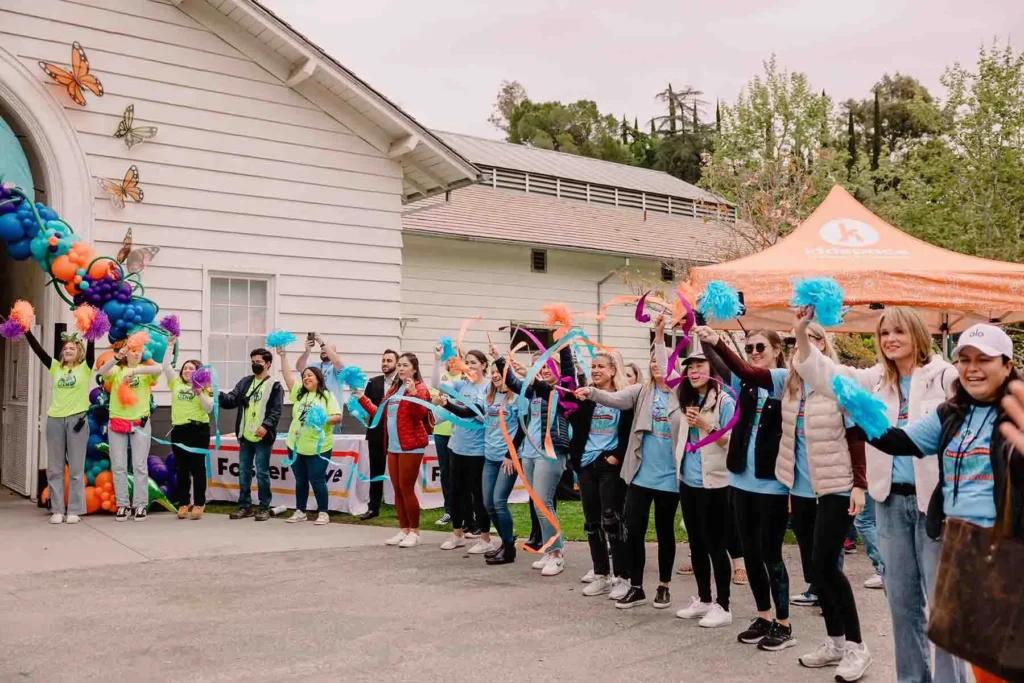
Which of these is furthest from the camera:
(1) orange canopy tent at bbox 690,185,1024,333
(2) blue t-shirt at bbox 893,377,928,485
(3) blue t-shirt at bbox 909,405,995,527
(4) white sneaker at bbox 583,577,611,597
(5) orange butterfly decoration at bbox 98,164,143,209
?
(5) orange butterfly decoration at bbox 98,164,143,209

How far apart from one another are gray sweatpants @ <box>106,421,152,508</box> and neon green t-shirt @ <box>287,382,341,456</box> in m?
1.51

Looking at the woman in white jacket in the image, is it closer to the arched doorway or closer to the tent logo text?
the tent logo text

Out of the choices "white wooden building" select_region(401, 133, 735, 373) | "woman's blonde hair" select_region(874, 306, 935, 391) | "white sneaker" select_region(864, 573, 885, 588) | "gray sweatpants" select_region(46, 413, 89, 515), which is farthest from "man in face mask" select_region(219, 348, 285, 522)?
"woman's blonde hair" select_region(874, 306, 935, 391)

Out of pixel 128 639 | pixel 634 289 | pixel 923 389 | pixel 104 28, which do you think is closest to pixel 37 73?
pixel 104 28

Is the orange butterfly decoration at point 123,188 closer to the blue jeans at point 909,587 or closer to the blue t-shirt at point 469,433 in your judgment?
the blue t-shirt at point 469,433

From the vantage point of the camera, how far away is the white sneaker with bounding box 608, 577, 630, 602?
640cm

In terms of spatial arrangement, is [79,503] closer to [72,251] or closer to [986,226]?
[72,251]

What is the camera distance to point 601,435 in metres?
6.80

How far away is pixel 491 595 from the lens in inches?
263

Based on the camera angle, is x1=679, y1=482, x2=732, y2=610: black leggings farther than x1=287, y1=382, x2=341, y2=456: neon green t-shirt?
No

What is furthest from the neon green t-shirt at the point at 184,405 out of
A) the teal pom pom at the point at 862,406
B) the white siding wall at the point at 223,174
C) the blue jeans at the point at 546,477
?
the teal pom pom at the point at 862,406

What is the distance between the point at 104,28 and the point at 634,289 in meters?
11.9

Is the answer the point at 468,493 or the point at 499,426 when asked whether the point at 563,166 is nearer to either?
the point at 468,493

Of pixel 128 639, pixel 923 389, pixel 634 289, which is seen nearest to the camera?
pixel 923 389
